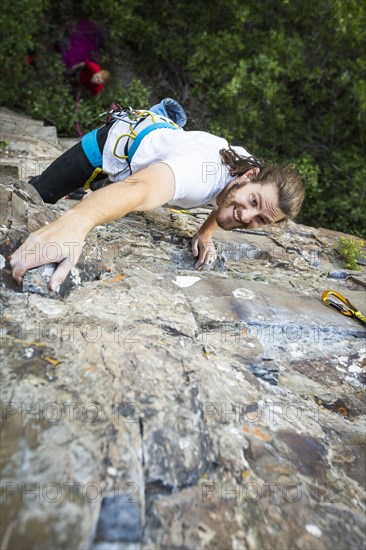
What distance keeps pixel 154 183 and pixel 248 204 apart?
597 mm

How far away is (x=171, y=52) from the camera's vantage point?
6500mm

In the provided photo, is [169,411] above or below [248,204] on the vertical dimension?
below

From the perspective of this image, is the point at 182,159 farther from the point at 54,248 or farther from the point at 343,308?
the point at 343,308

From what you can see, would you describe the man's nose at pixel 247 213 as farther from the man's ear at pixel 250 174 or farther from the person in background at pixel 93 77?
the person in background at pixel 93 77

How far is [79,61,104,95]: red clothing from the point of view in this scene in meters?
5.95

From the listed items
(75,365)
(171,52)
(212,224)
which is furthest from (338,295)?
(171,52)

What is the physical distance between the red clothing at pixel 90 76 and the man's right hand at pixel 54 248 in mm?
4985

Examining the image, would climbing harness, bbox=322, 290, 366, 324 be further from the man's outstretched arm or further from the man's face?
the man's outstretched arm

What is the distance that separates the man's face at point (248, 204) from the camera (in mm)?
2113

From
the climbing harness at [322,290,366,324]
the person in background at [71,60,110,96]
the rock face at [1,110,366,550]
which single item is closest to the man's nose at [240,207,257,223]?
the rock face at [1,110,366,550]

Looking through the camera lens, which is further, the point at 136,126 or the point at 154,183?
the point at 136,126

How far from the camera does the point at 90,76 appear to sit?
5.96 m

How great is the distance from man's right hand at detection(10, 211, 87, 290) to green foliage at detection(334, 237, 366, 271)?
221 cm

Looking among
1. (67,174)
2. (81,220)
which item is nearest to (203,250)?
(67,174)
